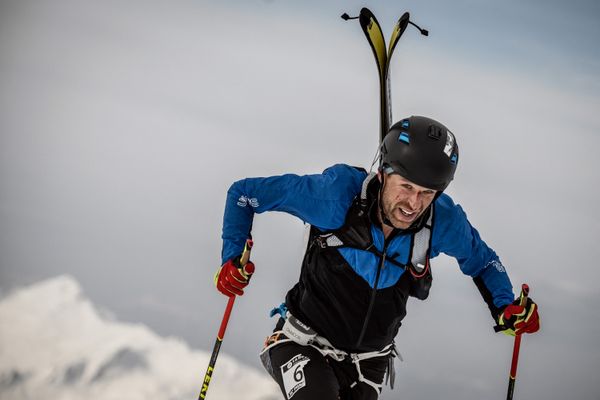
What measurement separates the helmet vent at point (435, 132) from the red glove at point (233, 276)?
124 centimetres

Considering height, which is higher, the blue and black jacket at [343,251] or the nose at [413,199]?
the nose at [413,199]

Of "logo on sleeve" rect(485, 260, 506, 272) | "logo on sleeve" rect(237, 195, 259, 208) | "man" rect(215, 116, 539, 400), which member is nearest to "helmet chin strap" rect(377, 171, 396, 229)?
"man" rect(215, 116, 539, 400)

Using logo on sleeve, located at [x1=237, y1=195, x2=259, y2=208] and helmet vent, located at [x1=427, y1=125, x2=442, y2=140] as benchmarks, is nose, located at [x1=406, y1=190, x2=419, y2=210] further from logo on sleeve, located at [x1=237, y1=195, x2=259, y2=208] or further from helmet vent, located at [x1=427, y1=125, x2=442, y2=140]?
logo on sleeve, located at [x1=237, y1=195, x2=259, y2=208]

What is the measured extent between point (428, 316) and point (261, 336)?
1.68 meters

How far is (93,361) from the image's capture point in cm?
553

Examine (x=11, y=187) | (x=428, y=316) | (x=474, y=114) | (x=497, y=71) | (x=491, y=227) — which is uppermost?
(x=497, y=71)

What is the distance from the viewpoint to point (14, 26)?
10.6 m

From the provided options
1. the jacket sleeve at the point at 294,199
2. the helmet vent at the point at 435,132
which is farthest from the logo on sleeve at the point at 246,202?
the helmet vent at the point at 435,132

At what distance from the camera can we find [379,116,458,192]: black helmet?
3.38 m

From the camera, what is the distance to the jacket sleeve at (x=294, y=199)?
134 inches

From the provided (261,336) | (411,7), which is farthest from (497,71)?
(261,336)

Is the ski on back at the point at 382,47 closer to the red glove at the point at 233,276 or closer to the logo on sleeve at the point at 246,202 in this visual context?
the logo on sleeve at the point at 246,202

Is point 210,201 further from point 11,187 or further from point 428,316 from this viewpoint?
point 428,316

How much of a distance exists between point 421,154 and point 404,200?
0.89 ft
